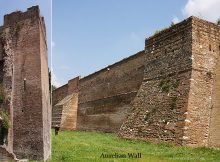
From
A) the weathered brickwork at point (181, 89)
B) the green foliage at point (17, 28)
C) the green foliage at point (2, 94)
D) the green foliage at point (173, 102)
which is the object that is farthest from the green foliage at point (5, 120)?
the green foliage at point (173, 102)

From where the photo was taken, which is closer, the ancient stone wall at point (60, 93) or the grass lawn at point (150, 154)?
the grass lawn at point (150, 154)

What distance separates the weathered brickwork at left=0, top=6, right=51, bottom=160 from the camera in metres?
11.8

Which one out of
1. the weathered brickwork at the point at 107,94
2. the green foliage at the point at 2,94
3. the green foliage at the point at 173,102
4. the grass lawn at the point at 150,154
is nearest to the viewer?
the grass lawn at the point at 150,154

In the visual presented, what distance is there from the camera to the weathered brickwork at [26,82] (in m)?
11.8

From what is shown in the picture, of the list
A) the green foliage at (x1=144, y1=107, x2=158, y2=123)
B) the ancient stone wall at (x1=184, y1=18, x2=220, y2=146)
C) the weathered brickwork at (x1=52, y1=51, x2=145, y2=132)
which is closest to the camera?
the ancient stone wall at (x1=184, y1=18, x2=220, y2=146)

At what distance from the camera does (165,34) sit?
16734 millimetres

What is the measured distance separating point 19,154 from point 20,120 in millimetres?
1049

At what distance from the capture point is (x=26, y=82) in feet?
40.1

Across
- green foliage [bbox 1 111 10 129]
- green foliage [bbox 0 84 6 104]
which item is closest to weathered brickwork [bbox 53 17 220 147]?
green foliage [bbox 1 111 10 129]

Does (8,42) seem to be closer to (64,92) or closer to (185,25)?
(185,25)

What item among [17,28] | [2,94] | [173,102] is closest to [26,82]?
[2,94]

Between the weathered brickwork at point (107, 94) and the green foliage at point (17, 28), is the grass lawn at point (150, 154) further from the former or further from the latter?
the weathered brickwork at point (107, 94)

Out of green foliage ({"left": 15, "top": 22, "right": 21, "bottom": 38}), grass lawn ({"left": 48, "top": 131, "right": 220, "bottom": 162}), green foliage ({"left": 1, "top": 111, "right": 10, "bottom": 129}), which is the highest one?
green foliage ({"left": 15, "top": 22, "right": 21, "bottom": 38})

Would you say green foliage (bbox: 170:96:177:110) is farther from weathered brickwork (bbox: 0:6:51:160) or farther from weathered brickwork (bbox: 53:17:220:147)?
weathered brickwork (bbox: 0:6:51:160)
